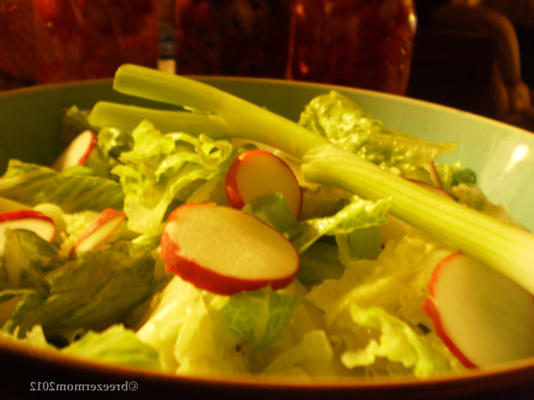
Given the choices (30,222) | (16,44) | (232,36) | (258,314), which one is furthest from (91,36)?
(258,314)

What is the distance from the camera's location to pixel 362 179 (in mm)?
504

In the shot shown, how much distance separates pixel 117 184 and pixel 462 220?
0.40m

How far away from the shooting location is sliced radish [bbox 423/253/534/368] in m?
0.40

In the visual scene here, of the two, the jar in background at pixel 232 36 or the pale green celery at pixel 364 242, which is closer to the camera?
the pale green celery at pixel 364 242

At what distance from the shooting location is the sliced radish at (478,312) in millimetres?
Answer: 398

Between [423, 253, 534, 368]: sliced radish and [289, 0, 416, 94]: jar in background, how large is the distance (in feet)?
1.97

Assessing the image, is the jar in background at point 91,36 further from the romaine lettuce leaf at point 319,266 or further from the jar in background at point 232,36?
the romaine lettuce leaf at point 319,266

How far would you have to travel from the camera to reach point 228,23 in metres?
0.91

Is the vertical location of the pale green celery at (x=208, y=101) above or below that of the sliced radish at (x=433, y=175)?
above

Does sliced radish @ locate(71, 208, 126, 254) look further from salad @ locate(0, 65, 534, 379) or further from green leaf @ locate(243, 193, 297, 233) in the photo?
green leaf @ locate(243, 193, 297, 233)

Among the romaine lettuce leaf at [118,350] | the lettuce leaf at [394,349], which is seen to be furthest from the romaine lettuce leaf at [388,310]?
the romaine lettuce leaf at [118,350]

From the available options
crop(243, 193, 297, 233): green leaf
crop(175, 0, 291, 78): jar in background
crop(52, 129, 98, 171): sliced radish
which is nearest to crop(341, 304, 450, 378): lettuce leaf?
crop(243, 193, 297, 233): green leaf

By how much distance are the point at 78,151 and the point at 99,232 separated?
26 centimetres

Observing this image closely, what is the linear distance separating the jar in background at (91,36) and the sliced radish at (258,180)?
0.48 meters
